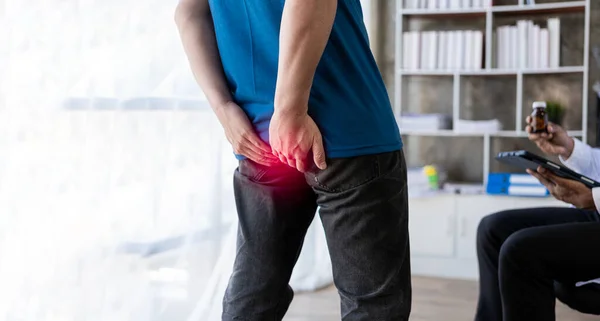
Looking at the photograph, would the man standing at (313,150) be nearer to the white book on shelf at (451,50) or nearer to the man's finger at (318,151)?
the man's finger at (318,151)

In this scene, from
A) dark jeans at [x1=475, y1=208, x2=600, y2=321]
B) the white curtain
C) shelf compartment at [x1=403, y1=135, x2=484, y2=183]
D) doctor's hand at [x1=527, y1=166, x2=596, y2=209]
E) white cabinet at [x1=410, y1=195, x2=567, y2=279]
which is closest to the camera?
the white curtain

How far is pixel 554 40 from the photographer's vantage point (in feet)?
12.6

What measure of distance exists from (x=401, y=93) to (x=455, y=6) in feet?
1.91

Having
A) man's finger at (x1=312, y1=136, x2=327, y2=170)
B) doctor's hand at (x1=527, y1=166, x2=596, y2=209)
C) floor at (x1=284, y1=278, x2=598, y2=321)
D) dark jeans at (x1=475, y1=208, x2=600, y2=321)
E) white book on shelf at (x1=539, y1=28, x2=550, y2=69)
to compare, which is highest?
white book on shelf at (x1=539, y1=28, x2=550, y2=69)

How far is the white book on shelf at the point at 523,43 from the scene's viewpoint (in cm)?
389

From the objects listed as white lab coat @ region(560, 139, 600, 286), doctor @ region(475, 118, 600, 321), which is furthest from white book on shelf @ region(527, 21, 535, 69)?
doctor @ region(475, 118, 600, 321)

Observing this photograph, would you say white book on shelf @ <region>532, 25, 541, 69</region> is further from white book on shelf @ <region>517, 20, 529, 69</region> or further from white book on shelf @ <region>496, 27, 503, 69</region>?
white book on shelf @ <region>496, 27, 503, 69</region>

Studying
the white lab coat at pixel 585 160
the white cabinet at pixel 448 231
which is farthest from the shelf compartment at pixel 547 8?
the white lab coat at pixel 585 160

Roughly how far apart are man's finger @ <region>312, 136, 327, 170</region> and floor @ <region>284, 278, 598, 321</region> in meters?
2.00

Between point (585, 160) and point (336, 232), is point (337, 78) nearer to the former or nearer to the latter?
point (336, 232)

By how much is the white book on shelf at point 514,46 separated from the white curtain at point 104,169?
6.78 ft

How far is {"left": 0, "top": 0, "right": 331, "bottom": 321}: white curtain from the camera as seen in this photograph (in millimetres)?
1578

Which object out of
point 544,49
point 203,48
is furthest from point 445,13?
point 203,48

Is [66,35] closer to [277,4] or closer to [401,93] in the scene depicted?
[277,4]
